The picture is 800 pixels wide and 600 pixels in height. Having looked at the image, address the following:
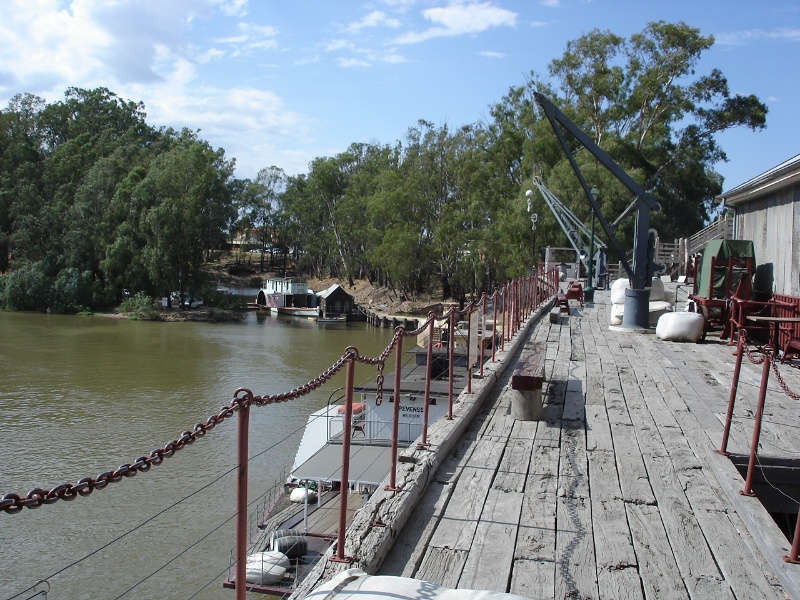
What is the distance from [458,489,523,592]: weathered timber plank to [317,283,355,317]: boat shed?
54.1 m

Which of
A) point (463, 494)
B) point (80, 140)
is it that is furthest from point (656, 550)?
point (80, 140)

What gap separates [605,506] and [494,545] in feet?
3.37

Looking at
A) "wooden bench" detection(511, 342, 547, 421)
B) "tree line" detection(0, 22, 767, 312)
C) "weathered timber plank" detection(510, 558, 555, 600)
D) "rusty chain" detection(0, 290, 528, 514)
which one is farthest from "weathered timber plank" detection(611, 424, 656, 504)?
"tree line" detection(0, 22, 767, 312)

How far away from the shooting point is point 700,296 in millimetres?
14836

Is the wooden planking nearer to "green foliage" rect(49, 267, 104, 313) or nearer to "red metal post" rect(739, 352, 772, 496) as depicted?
"red metal post" rect(739, 352, 772, 496)

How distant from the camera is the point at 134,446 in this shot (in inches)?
777

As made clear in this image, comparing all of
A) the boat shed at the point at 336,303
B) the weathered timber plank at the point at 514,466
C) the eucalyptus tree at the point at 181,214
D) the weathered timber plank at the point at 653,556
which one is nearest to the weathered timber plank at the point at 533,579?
the weathered timber plank at the point at 653,556

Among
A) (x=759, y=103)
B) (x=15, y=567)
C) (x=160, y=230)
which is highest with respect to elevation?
(x=759, y=103)

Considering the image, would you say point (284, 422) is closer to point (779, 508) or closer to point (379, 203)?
point (779, 508)

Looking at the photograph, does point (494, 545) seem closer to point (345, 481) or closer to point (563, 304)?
point (345, 481)

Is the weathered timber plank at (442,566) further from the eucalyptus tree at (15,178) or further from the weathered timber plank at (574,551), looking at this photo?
the eucalyptus tree at (15,178)

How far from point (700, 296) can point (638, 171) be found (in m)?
30.3

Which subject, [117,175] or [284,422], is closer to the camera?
[284,422]

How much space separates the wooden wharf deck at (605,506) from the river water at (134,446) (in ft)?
4.40
